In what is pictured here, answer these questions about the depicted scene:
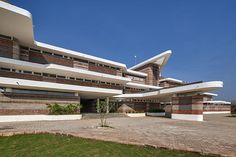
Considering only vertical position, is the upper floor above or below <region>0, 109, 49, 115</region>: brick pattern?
above


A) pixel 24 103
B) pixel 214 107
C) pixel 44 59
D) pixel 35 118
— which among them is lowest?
pixel 214 107

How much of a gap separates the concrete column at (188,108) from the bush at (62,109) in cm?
1523

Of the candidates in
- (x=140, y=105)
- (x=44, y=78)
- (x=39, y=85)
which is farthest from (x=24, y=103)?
(x=140, y=105)

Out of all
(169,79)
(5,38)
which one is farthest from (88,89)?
(169,79)

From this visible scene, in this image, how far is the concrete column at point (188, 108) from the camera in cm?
2353

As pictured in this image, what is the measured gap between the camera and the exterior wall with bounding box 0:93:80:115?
19750mm

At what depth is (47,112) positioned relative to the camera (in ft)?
74.5

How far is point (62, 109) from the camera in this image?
23406 mm

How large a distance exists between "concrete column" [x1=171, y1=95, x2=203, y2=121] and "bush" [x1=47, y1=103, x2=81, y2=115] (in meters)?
15.2

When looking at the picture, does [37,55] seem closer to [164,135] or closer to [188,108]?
[164,135]

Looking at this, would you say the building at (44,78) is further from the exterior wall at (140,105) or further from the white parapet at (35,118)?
the exterior wall at (140,105)

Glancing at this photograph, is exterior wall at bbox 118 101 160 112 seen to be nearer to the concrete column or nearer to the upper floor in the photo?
the upper floor

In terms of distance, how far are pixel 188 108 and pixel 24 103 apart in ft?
72.3

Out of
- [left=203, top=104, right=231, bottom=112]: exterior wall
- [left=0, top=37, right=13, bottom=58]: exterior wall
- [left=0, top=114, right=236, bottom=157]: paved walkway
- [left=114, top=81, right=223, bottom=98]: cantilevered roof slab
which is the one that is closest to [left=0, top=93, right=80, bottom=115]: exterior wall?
[left=0, top=37, right=13, bottom=58]: exterior wall
